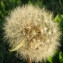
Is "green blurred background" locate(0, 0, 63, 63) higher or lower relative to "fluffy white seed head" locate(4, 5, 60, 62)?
lower

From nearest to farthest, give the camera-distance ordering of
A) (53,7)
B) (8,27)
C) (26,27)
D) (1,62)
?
(26,27), (8,27), (1,62), (53,7)

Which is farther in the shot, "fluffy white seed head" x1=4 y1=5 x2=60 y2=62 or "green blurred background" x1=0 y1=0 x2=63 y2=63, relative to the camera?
"green blurred background" x1=0 y1=0 x2=63 y2=63

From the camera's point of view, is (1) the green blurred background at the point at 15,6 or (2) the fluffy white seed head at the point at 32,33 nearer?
(2) the fluffy white seed head at the point at 32,33

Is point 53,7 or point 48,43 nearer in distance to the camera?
point 48,43

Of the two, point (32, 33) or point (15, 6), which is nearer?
point (32, 33)

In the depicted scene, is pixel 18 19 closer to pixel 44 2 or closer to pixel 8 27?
pixel 8 27

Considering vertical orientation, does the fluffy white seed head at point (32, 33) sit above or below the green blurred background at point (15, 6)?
above

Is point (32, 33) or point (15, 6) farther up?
point (32, 33)

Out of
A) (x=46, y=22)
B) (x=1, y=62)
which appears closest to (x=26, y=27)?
(x=46, y=22)
